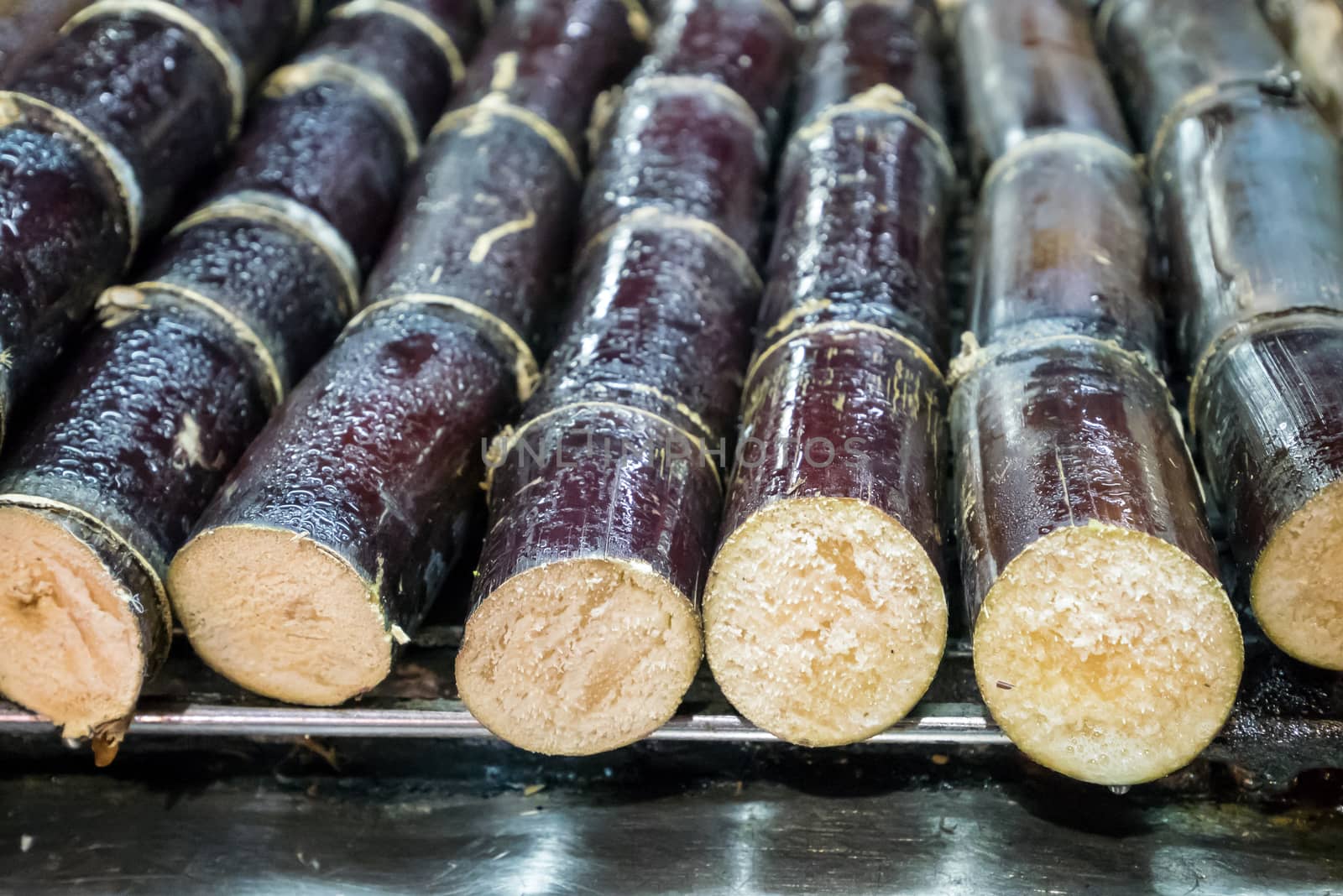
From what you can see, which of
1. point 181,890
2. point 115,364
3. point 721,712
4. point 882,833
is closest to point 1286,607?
point 882,833

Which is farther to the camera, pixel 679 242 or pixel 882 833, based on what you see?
pixel 679 242

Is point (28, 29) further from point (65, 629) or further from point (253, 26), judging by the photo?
point (65, 629)

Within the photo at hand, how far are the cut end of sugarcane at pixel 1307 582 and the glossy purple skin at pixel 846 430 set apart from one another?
580mm

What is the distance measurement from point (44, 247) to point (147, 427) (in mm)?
481

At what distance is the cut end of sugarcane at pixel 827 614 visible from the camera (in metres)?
1.83

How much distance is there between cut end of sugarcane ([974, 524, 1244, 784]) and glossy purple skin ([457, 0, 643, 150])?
1918 millimetres

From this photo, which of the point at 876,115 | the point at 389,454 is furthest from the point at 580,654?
the point at 876,115

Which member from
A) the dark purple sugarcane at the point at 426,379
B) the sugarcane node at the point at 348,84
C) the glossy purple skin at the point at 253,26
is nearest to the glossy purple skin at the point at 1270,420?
the dark purple sugarcane at the point at 426,379

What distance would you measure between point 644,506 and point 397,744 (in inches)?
34.6

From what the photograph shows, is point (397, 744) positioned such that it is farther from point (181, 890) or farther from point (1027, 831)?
point (1027, 831)

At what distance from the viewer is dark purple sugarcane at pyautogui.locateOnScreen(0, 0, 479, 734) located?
2.05m

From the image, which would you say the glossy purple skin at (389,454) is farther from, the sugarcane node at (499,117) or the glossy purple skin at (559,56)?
the glossy purple skin at (559,56)

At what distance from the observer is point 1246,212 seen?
2.34 m

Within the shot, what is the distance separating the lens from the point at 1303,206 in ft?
7.61
